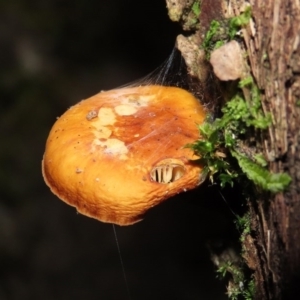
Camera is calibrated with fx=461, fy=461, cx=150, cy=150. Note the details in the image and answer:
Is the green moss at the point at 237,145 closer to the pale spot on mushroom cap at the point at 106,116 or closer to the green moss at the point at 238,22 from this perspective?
the green moss at the point at 238,22

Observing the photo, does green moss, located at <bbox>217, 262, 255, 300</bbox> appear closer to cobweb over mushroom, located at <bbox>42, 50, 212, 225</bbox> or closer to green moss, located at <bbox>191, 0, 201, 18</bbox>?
cobweb over mushroom, located at <bbox>42, 50, 212, 225</bbox>

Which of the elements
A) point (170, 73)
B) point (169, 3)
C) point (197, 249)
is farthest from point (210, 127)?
point (197, 249)

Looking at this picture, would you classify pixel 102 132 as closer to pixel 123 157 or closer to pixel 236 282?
pixel 123 157

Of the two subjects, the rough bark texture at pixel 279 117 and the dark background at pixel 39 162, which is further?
the dark background at pixel 39 162

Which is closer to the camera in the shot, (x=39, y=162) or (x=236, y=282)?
(x=236, y=282)

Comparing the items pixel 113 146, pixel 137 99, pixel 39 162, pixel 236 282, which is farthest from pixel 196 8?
pixel 39 162

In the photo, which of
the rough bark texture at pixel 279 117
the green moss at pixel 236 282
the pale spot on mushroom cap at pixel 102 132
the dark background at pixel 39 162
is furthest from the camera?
the dark background at pixel 39 162

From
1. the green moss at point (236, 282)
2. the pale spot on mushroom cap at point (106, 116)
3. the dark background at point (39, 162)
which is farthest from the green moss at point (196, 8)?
the dark background at point (39, 162)
